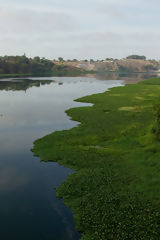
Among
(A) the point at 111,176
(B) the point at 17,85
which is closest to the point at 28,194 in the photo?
(A) the point at 111,176

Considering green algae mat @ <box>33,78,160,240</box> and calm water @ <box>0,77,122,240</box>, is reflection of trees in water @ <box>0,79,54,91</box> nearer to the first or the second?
calm water @ <box>0,77,122,240</box>

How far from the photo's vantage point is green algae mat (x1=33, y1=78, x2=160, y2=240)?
18.7 meters

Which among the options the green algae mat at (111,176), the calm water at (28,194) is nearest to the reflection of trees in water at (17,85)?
the calm water at (28,194)

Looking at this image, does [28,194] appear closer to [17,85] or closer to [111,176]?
[111,176]

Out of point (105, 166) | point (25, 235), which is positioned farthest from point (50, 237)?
point (105, 166)

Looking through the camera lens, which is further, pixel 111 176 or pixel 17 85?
pixel 17 85

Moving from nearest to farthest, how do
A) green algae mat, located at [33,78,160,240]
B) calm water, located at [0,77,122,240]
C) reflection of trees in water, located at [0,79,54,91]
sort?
green algae mat, located at [33,78,160,240]
calm water, located at [0,77,122,240]
reflection of trees in water, located at [0,79,54,91]

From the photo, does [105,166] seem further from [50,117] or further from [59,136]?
[50,117]

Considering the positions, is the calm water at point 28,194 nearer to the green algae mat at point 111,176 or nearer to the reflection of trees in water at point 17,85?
the green algae mat at point 111,176

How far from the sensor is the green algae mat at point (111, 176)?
18.7 meters

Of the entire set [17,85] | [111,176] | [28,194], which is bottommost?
[28,194]

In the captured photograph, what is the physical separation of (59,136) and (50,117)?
18.3m

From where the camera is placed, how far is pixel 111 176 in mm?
26125

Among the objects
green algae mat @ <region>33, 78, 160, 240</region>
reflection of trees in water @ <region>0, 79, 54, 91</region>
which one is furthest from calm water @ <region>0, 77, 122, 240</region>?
reflection of trees in water @ <region>0, 79, 54, 91</region>
